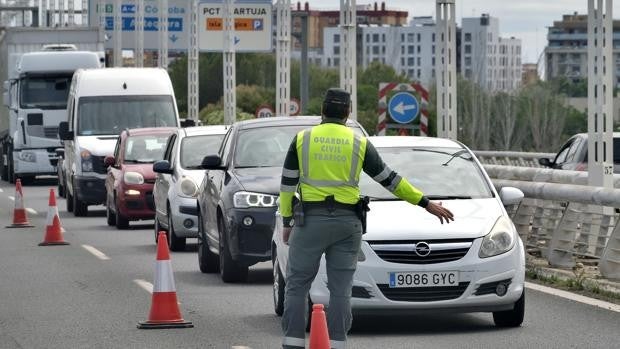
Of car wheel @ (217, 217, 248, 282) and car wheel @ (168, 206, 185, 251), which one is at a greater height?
car wheel @ (217, 217, 248, 282)

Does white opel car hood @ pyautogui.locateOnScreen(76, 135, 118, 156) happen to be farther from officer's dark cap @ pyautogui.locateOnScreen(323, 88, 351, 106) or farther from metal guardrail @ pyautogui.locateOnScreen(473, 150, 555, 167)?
officer's dark cap @ pyautogui.locateOnScreen(323, 88, 351, 106)

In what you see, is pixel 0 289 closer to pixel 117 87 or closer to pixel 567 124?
pixel 117 87

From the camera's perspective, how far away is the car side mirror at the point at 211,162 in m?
18.0

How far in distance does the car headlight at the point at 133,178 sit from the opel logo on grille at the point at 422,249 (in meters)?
15.3

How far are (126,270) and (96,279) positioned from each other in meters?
1.23

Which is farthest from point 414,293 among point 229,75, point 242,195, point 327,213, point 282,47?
point 229,75

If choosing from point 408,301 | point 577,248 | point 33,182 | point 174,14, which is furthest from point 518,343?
point 174,14

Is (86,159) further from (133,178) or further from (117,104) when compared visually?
(133,178)

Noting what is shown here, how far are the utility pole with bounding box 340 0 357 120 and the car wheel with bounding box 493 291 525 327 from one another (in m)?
17.1

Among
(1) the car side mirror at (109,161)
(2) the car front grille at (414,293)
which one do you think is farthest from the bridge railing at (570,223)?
(1) the car side mirror at (109,161)

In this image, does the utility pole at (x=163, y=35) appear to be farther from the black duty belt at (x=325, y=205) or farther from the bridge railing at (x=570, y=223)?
the black duty belt at (x=325, y=205)

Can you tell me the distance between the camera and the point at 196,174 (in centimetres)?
2317

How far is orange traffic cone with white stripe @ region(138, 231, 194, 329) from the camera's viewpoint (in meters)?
13.7

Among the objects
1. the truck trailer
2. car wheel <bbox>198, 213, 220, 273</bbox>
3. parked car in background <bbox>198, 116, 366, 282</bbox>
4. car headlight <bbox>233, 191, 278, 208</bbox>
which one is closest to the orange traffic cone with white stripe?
parked car in background <bbox>198, 116, 366, 282</bbox>
